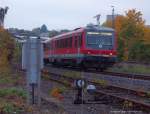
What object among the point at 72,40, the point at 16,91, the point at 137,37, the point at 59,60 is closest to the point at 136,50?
the point at 137,37

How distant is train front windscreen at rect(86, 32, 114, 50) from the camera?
36125 mm

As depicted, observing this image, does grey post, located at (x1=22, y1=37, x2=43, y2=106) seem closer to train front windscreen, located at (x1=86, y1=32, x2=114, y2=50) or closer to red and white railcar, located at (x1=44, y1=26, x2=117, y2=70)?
red and white railcar, located at (x1=44, y1=26, x2=117, y2=70)

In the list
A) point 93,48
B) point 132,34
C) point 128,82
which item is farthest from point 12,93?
point 132,34

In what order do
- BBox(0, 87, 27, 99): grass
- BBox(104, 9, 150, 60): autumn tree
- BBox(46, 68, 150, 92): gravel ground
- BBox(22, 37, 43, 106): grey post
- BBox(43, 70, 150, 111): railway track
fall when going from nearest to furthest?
BBox(22, 37, 43, 106): grey post → BBox(43, 70, 150, 111): railway track → BBox(0, 87, 27, 99): grass → BBox(46, 68, 150, 92): gravel ground → BBox(104, 9, 150, 60): autumn tree

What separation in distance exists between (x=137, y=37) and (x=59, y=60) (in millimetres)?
35638

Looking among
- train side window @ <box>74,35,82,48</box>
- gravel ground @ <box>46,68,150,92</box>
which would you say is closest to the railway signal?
gravel ground @ <box>46,68,150,92</box>

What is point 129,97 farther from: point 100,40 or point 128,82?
point 100,40

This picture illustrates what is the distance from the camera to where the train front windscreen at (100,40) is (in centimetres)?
3612

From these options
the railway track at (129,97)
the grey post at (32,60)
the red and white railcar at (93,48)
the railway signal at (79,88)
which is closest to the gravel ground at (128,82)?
the railway track at (129,97)

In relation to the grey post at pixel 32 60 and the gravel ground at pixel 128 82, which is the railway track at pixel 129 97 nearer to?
the gravel ground at pixel 128 82

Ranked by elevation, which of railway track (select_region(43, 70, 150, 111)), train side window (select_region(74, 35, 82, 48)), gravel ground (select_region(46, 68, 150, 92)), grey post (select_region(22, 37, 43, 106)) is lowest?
railway track (select_region(43, 70, 150, 111))

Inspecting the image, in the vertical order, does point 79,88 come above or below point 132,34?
below

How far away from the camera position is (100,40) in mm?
36438

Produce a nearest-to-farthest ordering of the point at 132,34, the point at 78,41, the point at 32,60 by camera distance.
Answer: the point at 32,60 < the point at 78,41 < the point at 132,34
